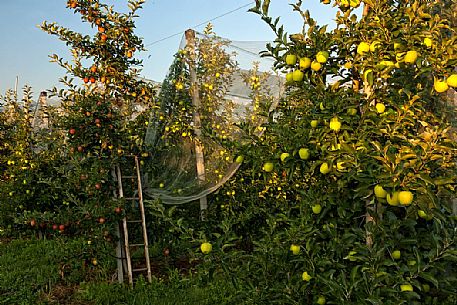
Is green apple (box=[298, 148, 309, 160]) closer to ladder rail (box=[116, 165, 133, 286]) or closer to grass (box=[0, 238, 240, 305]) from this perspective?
grass (box=[0, 238, 240, 305])

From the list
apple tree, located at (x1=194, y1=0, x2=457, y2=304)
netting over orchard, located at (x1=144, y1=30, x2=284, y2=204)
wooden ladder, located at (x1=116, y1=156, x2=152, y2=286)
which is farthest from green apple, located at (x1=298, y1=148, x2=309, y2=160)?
wooden ladder, located at (x1=116, y1=156, x2=152, y2=286)

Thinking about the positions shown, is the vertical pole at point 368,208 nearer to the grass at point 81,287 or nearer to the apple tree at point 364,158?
the apple tree at point 364,158

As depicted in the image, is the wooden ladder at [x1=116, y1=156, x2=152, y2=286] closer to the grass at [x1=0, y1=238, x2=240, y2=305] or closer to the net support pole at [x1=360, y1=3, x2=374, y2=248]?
the grass at [x1=0, y1=238, x2=240, y2=305]

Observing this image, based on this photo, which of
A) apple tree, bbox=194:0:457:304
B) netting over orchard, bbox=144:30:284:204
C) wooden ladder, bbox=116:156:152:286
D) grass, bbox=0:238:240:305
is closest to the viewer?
apple tree, bbox=194:0:457:304

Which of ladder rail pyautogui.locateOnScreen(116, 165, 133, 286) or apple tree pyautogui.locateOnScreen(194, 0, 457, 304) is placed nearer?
apple tree pyautogui.locateOnScreen(194, 0, 457, 304)

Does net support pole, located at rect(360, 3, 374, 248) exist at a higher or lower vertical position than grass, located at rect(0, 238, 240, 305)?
higher

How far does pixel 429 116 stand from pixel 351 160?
53 centimetres

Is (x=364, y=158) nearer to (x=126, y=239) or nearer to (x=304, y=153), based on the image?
(x=304, y=153)

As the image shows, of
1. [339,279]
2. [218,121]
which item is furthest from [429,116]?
[218,121]

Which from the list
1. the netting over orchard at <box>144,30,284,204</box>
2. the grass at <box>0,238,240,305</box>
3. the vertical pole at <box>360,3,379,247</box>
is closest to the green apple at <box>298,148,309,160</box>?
the vertical pole at <box>360,3,379,247</box>

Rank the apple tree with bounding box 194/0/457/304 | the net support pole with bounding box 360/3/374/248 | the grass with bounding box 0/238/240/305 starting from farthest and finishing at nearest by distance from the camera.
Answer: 1. the grass with bounding box 0/238/240/305
2. the net support pole with bounding box 360/3/374/248
3. the apple tree with bounding box 194/0/457/304

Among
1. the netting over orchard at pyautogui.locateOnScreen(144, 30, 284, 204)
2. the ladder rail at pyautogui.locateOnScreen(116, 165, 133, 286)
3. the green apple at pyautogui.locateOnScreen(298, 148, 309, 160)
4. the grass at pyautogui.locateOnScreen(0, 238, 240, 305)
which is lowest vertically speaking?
the grass at pyautogui.locateOnScreen(0, 238, 240, 305)

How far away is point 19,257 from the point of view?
5594mm

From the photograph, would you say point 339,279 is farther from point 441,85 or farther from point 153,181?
point 153,181
